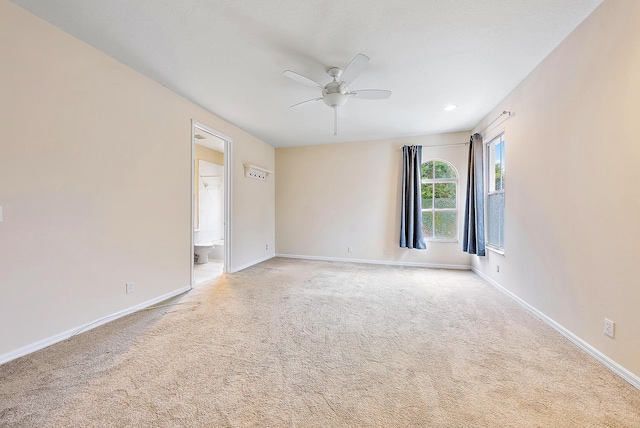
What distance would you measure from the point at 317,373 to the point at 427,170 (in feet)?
14.3

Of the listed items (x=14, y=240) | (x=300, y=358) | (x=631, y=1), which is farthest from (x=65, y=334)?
(x=631, y=1)

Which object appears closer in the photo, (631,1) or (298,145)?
(631,1)

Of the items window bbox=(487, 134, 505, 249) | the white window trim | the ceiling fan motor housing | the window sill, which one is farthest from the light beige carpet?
the ceiling fan motor housing

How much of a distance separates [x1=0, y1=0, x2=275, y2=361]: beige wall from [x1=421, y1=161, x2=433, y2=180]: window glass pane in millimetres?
4183

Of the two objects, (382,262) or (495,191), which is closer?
(495,191)

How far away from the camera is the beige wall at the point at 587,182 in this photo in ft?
5.24

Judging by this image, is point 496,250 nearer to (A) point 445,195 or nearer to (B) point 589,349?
(A) point 445,195

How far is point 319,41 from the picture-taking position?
2152 mm

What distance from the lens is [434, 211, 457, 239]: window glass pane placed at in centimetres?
483

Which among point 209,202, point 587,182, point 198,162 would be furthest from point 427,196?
point 198,162

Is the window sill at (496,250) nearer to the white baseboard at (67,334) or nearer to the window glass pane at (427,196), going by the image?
the window glass pane at (427,196)

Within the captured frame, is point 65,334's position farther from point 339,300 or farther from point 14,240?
point 339,300

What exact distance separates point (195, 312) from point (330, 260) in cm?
319

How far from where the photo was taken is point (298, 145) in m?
5.62
